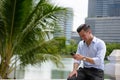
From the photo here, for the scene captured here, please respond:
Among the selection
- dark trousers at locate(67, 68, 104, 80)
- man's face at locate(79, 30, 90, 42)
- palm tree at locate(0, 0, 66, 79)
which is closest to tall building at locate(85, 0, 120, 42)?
palm tree at locate(0, 0, 66, 79)

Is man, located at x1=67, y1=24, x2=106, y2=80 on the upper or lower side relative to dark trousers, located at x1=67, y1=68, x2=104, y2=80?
upper

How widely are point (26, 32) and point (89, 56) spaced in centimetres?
499

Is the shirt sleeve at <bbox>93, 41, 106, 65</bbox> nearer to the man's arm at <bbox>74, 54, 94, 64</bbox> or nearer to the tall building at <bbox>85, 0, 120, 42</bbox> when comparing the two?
the man's arm at <bbox>74, 54, 94, 64</bbox>

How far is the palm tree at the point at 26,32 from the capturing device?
8.80 meters

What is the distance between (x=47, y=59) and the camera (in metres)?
9.84

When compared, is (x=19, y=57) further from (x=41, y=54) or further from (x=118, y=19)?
(x=118, y=19)

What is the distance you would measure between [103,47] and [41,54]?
5618 millimetres

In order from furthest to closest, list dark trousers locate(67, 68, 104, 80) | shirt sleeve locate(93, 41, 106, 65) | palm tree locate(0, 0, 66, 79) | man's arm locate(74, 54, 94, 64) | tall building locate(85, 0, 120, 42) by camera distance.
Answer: tall building locate(85, 0, 120, 42) < palm tree locate(0, 0, 66, 79) < dark trousers locate(67, 68, 104, 80) < shirt sleeve locate(93, 41, 106, 65) < man's arm locate(74, 54, 94, 64)

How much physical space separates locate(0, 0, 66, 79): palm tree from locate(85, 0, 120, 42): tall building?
7073cm

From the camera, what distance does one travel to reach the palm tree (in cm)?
880

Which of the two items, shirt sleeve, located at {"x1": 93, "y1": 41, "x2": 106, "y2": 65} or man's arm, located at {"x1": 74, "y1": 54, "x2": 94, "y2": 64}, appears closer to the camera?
man's arm, located at {"x1": 74, "y1": 54, "x2": 94, "y2": 64}

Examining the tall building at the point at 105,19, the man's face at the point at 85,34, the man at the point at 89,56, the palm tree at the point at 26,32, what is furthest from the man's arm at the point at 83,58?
the tall building at the point at 105,19

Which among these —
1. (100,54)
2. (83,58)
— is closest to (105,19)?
(100,54)

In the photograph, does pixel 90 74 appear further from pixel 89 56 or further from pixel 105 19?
pixel 105 19
